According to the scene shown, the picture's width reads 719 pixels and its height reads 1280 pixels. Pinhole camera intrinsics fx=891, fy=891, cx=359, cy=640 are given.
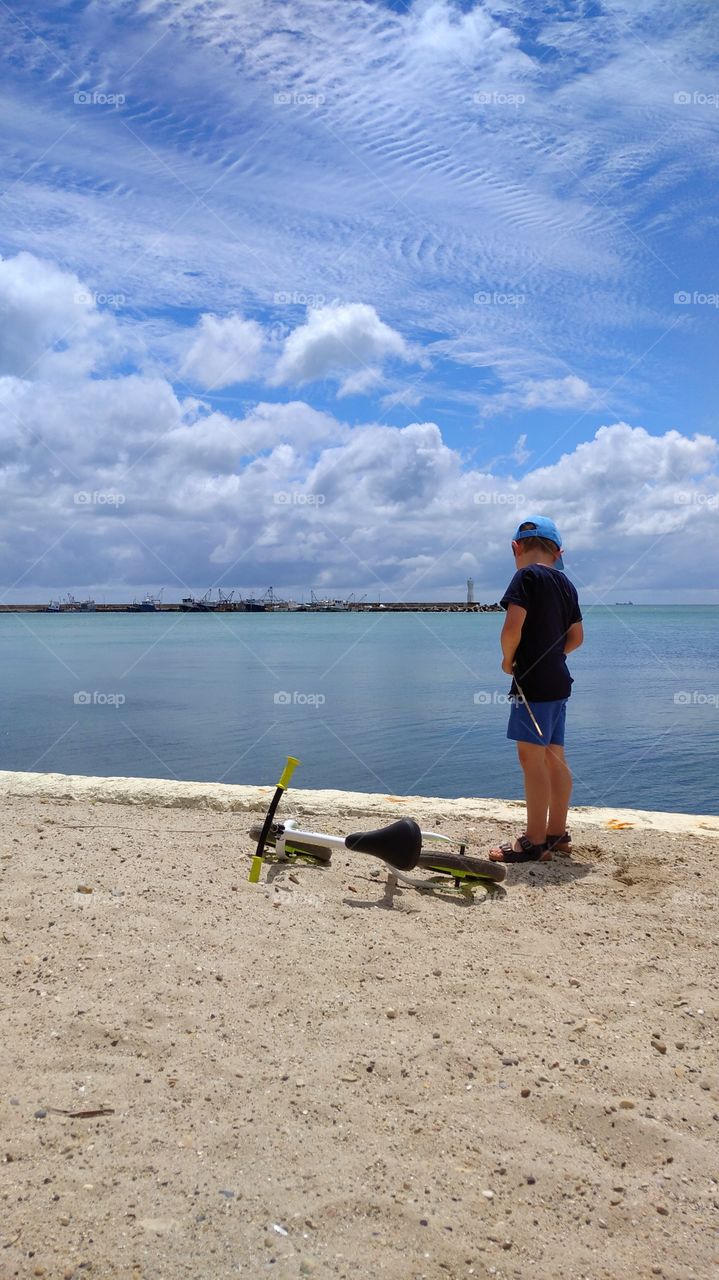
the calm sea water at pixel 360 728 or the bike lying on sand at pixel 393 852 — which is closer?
the bike lying on sand at pixel 393 852

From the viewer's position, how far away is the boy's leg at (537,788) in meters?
5.81

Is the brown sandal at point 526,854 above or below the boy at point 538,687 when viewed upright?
below

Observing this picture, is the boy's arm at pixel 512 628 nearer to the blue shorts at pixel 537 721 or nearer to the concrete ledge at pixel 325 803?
the blue shorts at pixel 537 721

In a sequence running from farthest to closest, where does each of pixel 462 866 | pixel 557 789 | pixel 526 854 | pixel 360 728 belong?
pixel 360 728
pixel 557 789
pixel 526 854
pixel 462 866

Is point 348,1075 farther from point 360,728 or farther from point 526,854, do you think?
point 360,728

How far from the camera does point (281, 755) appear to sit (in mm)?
16516

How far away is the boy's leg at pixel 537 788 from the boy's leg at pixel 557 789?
0.18ft

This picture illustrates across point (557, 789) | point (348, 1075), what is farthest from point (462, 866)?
point (348, 1075)

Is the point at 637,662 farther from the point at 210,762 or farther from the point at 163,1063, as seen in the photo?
the point at 163,1063

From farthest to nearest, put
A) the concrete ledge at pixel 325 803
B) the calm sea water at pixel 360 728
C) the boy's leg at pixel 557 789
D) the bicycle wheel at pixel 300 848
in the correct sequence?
the calm sea water at pixel 360 728, the concrete ledge at pixel 325 803, the boy's leg at pixel 557 789, the bicycle wheel at pixel 300 848

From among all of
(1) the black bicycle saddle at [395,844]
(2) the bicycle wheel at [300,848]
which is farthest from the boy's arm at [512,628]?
(2) the bicycle wheel at [300,848]

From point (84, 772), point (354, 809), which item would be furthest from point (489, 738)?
point (354, 809)

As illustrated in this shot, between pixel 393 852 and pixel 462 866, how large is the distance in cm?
49

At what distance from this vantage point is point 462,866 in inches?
204
